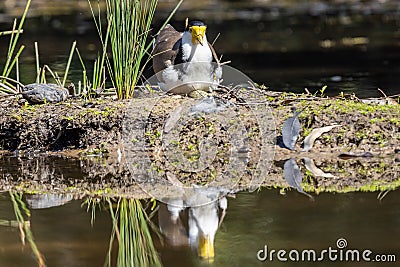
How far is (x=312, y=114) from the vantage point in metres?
5.28

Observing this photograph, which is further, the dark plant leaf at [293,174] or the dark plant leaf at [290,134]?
the dark plant leaf at [290,134]

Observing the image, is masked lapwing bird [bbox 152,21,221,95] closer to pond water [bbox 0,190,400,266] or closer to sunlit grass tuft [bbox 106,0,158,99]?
sunlit grass tuft [bbox 106,0,158,99]

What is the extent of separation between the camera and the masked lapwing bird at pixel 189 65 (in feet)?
17.8

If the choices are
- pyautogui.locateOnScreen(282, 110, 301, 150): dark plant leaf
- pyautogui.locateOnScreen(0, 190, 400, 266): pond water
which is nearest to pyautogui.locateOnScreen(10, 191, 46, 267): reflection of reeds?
pyautogui.locateOnScreen(0, 190, 400, 266): pond water

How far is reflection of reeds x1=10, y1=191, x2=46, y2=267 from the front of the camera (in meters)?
3.44

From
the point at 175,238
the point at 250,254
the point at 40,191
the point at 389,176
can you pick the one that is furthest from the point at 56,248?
the point at 389,176

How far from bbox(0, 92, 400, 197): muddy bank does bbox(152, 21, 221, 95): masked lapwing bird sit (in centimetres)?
11

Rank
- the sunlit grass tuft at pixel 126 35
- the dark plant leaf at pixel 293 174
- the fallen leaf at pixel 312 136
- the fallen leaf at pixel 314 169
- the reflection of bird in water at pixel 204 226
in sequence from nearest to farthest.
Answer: the reflection of bird in water at pixel 204 226 < the dark plant leaf at pixel 293 174 < the fallen leaf at pixel 314 169 < the fallen leaf at pixel 312 136 < the sunlit grass tuft at pixel 126 35

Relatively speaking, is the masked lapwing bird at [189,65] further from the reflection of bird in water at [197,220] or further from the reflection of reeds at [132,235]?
the reflection of reeds at [132,235]

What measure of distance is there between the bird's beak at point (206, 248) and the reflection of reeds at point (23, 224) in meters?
0.60

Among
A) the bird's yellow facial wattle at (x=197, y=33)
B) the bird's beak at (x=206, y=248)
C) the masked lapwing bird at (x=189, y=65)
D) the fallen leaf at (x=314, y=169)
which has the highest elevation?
the bird's yellow facial wattle at (x=197, y=33)

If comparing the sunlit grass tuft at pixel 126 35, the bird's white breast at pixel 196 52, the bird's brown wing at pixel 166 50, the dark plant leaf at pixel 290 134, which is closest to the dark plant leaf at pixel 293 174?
the dark plant leaf at pixel 290 134

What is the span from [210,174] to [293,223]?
1.08 metres

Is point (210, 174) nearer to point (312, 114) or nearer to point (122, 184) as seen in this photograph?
Answer: point (122, 184)
